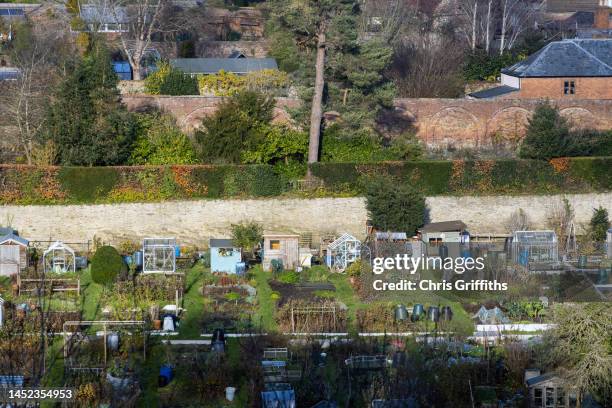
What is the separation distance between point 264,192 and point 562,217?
25.7 ft

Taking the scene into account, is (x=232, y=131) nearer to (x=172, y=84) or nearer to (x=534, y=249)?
(x=172, y=84)

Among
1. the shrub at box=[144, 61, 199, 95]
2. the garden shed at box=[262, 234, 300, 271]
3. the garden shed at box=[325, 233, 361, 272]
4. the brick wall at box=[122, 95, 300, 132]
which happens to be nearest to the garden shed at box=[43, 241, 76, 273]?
the garden shed at box=[262, 234, 300, 271]

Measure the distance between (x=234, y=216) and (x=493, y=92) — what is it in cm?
1303

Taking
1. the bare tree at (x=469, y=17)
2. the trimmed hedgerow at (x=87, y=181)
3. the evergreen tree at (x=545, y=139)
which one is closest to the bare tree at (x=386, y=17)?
the bare tree at (x=469, y=17)

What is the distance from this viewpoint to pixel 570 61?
38969 millimetres

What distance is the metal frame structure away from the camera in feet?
89.8

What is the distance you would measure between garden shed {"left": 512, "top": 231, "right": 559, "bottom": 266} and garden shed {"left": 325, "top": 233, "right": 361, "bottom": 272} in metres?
3.82

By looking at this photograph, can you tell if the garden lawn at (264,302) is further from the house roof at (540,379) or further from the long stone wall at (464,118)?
the long stone wall at (464,118)

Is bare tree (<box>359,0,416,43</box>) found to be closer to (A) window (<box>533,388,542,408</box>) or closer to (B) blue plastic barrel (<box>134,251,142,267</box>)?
(B) blue plastic barrel (<box>134,251,142,267</box>)

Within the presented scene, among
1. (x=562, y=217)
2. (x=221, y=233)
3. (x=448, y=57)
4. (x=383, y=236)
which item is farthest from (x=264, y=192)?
(x=448, y=57)

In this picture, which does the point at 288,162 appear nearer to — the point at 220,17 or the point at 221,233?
the point at 221,233

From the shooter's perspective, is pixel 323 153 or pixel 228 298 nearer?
pixel 228 298

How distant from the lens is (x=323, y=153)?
33.0 metres

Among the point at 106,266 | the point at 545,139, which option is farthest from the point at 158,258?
the point at 545,139
